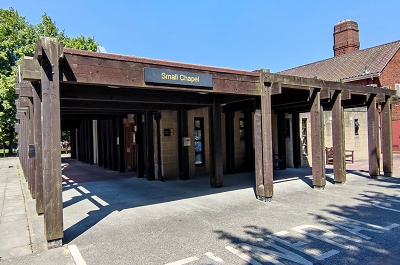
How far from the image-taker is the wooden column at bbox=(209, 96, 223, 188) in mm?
9164

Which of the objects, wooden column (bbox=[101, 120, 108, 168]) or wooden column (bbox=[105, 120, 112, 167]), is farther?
wooden column (bbox=[101, 120, 108, 168])

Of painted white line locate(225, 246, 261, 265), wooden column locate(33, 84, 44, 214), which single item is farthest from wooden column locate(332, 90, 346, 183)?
wooden column locate(33, 84, 44, 214)

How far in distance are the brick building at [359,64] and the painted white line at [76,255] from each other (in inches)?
888

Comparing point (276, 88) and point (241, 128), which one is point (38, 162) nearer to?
point (276, 88)

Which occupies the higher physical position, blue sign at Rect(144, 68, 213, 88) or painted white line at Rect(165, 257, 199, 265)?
blue sign at Rect(144, 68, 213, 88)

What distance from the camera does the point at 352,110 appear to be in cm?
1748

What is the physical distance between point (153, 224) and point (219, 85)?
3351mm

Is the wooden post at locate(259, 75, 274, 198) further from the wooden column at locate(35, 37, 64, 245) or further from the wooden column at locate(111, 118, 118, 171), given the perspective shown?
the wooden column at locate(111, 118, 118, 171)

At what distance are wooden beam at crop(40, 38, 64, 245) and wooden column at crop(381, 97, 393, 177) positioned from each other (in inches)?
432

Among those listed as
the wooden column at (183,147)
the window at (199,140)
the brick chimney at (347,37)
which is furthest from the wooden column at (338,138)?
the brick chimney at (347,37)

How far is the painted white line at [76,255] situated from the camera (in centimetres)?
411

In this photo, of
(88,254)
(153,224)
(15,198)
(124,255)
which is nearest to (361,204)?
(153,224)

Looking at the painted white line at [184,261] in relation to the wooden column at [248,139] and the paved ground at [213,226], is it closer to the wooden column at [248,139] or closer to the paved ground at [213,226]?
the paved ground at [213,226]

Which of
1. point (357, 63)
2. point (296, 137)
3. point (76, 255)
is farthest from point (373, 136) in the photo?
point (357, 63)
